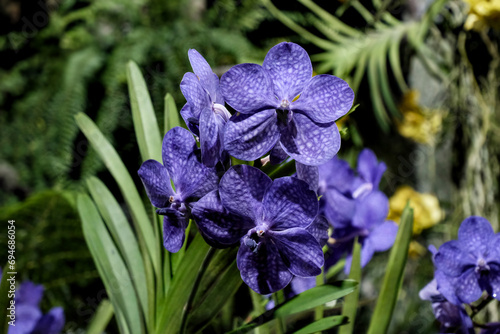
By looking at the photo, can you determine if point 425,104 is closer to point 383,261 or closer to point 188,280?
point 383,261

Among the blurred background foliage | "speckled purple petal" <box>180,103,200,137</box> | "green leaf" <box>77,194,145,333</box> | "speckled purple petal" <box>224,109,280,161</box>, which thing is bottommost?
the blurred background foliage

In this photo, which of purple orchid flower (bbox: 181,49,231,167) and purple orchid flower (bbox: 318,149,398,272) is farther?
purple orchid flower (bbox: 318,149,398,272)

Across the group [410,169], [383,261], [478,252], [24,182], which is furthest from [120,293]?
[24,182]

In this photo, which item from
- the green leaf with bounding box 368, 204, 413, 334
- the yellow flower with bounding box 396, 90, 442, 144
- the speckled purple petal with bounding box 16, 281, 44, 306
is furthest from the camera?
the yellow flower with bounding box 396, 90, 442, 144

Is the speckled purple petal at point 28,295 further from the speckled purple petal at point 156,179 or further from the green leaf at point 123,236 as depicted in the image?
the speckled purple petal at point 156,179

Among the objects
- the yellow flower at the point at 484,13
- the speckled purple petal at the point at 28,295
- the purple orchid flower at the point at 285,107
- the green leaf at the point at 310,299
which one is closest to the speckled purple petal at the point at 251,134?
the purple orchid flower at the point at 285,107

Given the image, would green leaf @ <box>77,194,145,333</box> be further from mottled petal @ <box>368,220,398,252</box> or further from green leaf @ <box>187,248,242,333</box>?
mottled petal @ <box>368,220,398,252</box>

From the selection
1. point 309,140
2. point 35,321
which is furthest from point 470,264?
point 35,321

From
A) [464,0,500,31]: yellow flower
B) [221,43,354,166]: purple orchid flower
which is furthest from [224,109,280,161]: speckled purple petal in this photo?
[464,0,500,31]: yellow flower

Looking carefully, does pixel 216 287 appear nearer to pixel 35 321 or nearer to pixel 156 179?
pixel 156 179
